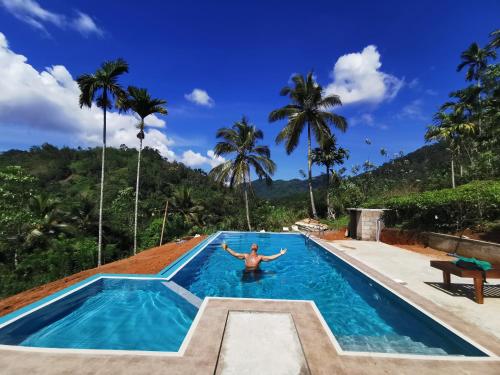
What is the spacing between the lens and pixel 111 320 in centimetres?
544

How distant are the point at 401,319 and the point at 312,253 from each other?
23.9 ft

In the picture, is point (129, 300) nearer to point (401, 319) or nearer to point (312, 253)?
point (401, 319)

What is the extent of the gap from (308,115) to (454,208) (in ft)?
41.5

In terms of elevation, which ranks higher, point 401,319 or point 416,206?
point 416,206

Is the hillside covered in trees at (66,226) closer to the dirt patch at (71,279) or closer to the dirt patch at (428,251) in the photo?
the dirt patch at (71,279)

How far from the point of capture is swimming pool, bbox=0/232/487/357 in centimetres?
444

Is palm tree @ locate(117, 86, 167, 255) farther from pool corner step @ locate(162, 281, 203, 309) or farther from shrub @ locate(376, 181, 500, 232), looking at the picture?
shrub @ locate(376, 181, 500, 232)

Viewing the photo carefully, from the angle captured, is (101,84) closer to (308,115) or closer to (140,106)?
(140,106)

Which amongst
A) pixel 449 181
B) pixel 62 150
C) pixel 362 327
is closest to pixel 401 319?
pixel 362 327

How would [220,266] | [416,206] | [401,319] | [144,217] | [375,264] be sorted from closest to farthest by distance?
[401,319], [375,264], [220,266], [416,206], [144,217]

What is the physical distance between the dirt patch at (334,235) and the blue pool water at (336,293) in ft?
6.54

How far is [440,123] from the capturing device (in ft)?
81.6

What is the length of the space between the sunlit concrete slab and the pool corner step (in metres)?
1.96

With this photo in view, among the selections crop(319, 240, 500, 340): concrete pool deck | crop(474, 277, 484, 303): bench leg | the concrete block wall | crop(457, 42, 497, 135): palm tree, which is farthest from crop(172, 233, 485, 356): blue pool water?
crop(457, 42, 497, 135): palm tree
